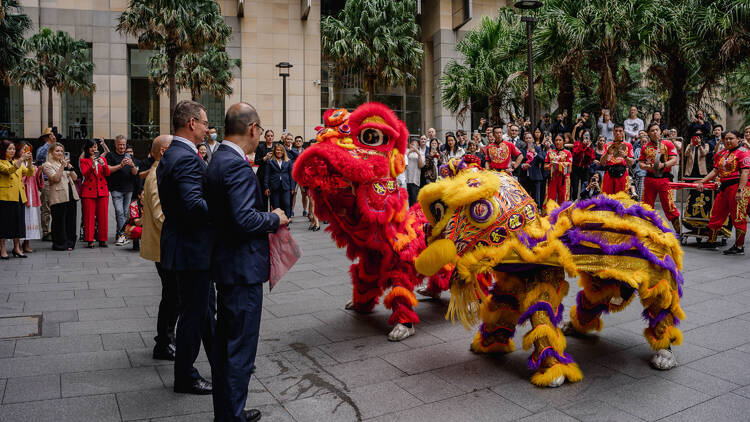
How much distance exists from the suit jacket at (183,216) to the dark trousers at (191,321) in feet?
0.43

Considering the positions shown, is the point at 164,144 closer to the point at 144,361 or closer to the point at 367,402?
the point at 144,361

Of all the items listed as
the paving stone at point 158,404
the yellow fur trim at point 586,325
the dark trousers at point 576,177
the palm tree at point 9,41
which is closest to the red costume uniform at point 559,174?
the dark trousers at point 576,177

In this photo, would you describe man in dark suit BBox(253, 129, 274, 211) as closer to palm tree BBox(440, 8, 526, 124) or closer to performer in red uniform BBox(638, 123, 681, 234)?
performer in red uniform BBox(638, 123, 681, 234)

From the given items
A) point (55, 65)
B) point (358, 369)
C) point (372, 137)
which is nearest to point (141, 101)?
point (55, 65)

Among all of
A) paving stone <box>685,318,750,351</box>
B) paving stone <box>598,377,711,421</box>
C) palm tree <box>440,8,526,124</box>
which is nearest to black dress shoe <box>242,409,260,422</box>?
paving stone <box>598,377,711,421</box>

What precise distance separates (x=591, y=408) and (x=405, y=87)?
3488 cm

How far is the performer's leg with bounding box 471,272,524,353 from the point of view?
480 centimetres

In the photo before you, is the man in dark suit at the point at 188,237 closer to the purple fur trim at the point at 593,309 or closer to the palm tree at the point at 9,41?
the purple fur trim at the point at 593,309

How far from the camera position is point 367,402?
13.5 feet

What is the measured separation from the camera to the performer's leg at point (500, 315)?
480cm

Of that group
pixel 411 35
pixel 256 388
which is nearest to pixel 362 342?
pixel 256 388

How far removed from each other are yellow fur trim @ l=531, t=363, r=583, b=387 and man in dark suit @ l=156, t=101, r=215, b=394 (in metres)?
2.38

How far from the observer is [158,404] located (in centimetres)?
406

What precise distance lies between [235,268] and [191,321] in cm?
81
